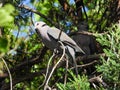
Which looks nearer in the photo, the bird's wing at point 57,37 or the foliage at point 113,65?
the foliage at point 113,65

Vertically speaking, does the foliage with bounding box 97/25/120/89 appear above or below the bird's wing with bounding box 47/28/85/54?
above

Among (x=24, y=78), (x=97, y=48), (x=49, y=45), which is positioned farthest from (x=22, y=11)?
(x=97, y=48)

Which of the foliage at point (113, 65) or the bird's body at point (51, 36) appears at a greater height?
the foliage at point (113, 65)

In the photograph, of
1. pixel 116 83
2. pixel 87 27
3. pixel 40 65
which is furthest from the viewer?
pixel 87 27

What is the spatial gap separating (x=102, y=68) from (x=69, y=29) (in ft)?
7.10

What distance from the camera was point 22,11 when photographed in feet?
12.5

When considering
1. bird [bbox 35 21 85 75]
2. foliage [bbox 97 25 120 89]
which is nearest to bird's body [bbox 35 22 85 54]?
bird [bbox 35 21 85 75]

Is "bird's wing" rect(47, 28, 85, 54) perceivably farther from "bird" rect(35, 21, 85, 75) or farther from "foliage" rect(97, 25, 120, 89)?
"foliage" rect(97, 25, 120, 89)

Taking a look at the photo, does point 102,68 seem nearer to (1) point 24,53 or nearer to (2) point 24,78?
(2) point 24,78

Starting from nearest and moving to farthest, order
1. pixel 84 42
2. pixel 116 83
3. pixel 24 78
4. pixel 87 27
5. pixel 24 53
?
pixel 116 83 → pixel 24 78 → pixel 24 53 → pixel 87 27 → pixel 84 42

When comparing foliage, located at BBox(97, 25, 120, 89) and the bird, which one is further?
the bird

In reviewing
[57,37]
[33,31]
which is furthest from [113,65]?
[33,31]

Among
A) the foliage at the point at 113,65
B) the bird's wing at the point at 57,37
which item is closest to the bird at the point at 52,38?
the bird's wing at the point at 57,37

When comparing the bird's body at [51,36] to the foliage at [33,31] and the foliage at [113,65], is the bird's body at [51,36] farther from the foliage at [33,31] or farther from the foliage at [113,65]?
the foliage at [113,65]
